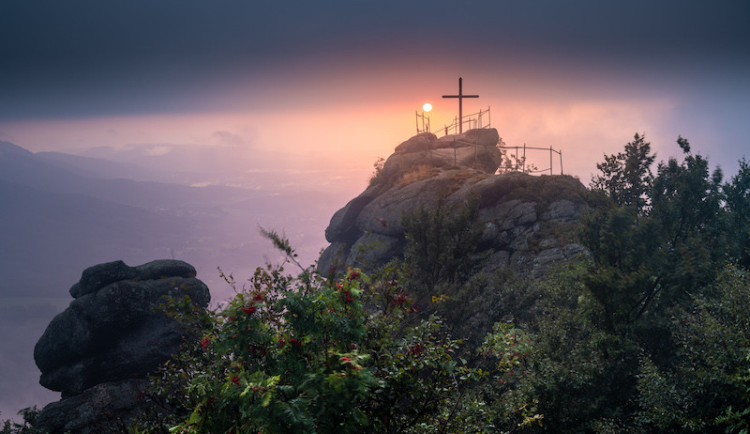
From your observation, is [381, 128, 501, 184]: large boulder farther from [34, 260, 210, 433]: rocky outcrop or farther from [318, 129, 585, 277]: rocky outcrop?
[34, 260, 210, 433]: rocky outcrop

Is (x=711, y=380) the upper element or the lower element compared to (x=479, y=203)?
lower

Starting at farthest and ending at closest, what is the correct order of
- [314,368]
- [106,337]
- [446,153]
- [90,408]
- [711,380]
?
1. [446,153]
2. [106,337]
3. [90,408]
4. [711,380]
5. [314,368]

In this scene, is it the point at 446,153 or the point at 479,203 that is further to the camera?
the point at 446,153

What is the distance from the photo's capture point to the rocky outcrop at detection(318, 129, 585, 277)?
2953 centimetres

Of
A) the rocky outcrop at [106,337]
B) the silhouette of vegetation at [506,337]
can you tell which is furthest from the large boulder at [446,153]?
the rocky outcrop at [106,337]

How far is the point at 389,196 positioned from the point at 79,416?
31.7 m

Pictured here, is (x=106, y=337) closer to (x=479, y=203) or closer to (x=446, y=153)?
(x=479, y=203)

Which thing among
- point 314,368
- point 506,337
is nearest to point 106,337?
point 314,368

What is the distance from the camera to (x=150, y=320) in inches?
1364

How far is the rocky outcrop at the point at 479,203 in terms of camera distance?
2953cm

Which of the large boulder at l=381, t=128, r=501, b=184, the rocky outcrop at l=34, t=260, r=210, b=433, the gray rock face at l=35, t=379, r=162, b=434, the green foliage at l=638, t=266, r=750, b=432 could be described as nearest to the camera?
the green foliage at l=638, t=266, r=750, b=432

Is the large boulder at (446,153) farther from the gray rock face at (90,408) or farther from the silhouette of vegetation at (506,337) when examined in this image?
the gray rock face at (90,408)

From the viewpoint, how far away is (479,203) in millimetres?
33719

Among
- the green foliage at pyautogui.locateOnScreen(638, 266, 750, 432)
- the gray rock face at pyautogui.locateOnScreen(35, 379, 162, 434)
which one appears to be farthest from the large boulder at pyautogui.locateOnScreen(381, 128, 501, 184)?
the green foliage at pyautogui.locateOnScreen(638, 266, 750, 432)
